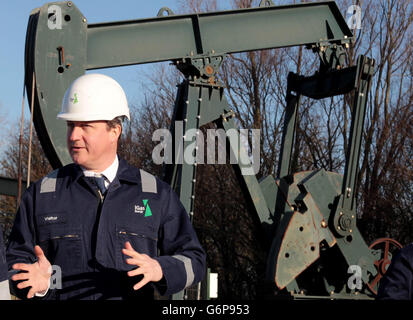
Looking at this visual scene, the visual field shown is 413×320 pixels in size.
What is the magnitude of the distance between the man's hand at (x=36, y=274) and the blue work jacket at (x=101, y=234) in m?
0.07

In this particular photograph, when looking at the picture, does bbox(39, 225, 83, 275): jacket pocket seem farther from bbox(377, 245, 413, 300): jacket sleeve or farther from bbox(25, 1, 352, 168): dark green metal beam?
bbox(25, 1, 352, 168): dark green metal beam

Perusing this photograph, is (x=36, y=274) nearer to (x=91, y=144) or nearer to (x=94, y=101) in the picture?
(x=91, y=144)

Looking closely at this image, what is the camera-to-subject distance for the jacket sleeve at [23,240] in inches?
105

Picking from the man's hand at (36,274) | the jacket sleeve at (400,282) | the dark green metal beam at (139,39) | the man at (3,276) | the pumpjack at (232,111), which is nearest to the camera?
the man at (3,276)

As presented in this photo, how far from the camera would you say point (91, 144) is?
2.79 meters

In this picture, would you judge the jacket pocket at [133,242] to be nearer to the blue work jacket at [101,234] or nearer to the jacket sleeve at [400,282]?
the blue work jacket at [101,234]

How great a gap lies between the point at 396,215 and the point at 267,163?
450cm

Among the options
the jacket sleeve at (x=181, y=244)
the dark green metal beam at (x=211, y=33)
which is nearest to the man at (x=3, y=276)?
the jacket sleeve at (x=181, y=244)

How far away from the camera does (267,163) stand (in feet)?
66.8

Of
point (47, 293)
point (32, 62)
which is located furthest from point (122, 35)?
point (47, 293)

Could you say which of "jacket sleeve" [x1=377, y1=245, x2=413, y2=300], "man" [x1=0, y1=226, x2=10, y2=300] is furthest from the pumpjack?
"man" [x1=0, y1=226, x2=10, y2=300]
